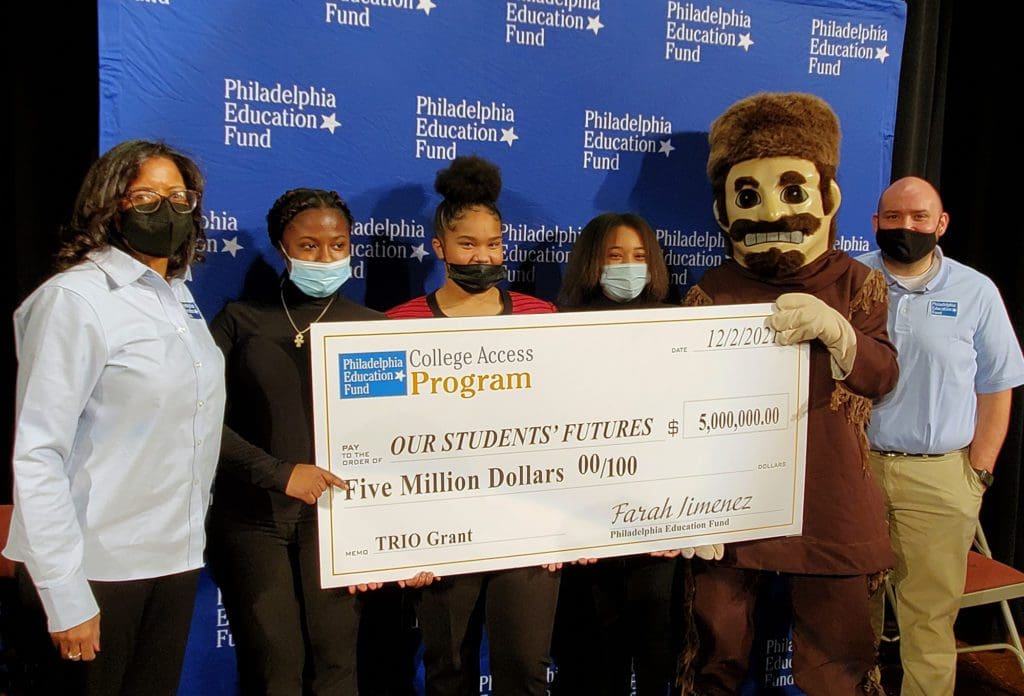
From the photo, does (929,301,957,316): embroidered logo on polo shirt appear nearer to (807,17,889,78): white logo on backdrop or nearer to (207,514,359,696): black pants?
(807,17,889,78): white logo on backdrop

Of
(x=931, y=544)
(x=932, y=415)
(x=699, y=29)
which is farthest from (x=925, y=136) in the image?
(x=931, y=544)

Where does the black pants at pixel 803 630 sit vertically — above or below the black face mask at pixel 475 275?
below

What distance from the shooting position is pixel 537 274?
245 centimetres

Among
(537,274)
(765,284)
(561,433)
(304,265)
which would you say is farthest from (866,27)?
(304,265)

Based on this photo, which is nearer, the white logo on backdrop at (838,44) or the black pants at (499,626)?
the black pants at (499,626)

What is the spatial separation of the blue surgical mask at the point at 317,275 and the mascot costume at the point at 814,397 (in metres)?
1.00

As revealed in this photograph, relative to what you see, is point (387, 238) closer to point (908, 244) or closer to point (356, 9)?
point (356, 9)

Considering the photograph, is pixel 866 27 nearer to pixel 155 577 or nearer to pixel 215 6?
Result: pixel 215 6

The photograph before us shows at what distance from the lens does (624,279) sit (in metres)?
2.08

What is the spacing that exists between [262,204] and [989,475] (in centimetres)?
244

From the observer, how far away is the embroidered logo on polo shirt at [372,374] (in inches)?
66.1

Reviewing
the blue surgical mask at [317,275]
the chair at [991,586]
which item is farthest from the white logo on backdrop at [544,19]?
the chair at [991,586]

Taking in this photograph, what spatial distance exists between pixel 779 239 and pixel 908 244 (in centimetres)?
65

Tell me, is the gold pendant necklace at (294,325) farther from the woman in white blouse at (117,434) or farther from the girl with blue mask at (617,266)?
the girl with blue mask at (617,266)
